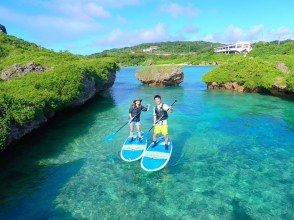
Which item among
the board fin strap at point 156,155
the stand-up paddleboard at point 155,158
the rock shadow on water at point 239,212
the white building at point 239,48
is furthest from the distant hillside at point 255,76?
the white building at point 239,48

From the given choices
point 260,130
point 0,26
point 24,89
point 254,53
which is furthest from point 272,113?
point 254,53

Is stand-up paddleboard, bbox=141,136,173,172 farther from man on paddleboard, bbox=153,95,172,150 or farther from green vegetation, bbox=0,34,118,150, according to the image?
green vegetation, bbox=0,34,118,150

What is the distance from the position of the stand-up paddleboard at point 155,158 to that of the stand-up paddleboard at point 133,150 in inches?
19.8

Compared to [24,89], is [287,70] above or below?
below

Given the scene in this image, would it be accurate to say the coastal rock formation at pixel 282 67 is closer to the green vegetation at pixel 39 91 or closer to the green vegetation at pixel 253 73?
the green vegetation at pixel 253 73

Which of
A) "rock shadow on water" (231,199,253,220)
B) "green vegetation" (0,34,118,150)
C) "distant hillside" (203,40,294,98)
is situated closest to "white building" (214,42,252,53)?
"distant hillside" (203,40,294,98)

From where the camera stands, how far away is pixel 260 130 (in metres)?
24.4

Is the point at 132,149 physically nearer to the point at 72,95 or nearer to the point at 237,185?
the point at 237,185

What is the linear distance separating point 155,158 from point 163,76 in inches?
1413

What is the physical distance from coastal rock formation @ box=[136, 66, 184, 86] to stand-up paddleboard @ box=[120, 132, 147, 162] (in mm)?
33406

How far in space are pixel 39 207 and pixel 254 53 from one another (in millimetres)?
115155

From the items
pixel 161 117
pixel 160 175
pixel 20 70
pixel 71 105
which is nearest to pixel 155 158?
pixel 160 175

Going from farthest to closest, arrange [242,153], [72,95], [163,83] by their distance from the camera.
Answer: [163,83] → [72,95] → [242,153]

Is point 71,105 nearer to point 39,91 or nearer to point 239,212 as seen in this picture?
point 39,91
